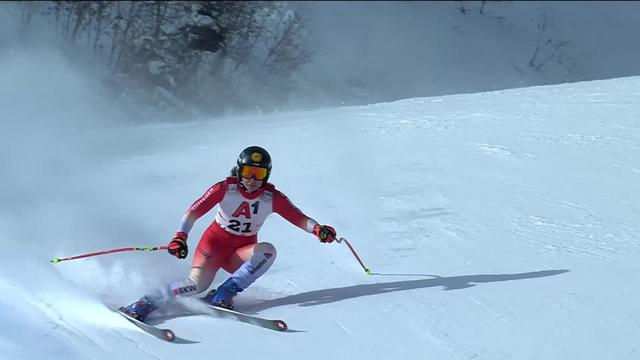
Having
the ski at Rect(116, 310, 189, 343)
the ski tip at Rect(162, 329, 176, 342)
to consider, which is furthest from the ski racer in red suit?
the ski tip at Rect(162, 329, 176, 342)

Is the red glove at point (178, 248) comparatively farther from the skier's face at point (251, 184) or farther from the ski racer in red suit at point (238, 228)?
the skier's face at point (251, 184)

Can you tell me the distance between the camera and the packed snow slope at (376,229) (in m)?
4.83

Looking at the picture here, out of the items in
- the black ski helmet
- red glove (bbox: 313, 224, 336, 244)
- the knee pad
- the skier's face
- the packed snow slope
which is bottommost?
Result: the packed snow slope

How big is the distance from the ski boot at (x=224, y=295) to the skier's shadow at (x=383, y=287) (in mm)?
161

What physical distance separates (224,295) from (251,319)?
350mm

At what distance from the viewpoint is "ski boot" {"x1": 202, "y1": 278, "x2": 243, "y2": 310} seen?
17.4 ft

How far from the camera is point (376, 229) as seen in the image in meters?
7.19

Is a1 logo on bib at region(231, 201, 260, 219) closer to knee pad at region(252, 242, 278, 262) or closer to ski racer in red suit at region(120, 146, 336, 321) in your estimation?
ski racer in red suit at region(120, 146, 336, 321)

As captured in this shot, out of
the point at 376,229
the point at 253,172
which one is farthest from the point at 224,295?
the point at 376,229

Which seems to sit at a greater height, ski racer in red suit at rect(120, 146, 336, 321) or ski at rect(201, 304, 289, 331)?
ski racer in red suit at rect(120, 146, 336, 321)

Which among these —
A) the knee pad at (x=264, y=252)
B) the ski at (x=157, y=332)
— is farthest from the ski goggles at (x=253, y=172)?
the ski at (x=157, y=332)

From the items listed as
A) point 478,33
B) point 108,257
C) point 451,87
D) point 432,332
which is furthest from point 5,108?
point 478,33

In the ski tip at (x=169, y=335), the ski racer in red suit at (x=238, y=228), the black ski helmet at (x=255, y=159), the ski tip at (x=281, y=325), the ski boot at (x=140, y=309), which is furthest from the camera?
the black ski helmet at (x=255, y=159)

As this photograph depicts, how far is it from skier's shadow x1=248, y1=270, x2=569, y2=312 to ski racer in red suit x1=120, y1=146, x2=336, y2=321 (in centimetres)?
26
